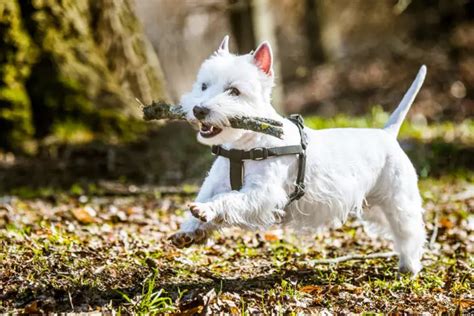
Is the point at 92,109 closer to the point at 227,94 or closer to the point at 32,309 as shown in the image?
the point at 227,94

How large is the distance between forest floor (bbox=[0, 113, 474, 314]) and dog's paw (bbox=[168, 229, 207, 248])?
0.31 meters

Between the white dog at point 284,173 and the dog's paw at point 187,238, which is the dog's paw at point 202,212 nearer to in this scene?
the white dog at point 284,173

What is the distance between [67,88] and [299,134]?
534 centimetres

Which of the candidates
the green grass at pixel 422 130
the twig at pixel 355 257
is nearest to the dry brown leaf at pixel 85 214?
the twig at pixel 355 257

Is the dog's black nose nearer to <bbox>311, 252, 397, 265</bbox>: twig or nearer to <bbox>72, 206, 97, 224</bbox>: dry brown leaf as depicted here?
<bbox>311, 252, 397, 265</bbox>: twig

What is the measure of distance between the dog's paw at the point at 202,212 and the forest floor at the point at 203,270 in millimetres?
526

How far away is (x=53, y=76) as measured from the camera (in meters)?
9.45

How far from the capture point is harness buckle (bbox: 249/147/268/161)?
469 cm

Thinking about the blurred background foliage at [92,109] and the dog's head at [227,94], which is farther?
the blurred background foliage at [92,109]

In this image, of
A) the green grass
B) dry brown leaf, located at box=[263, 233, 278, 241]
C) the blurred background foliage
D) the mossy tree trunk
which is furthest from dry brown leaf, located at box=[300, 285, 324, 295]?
the green grass

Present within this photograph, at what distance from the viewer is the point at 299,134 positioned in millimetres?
4949

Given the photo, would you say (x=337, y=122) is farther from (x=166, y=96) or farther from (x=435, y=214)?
(x=435, y=214)

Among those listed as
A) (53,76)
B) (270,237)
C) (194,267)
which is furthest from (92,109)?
(194,267)

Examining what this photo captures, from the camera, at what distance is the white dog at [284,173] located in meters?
4.48
